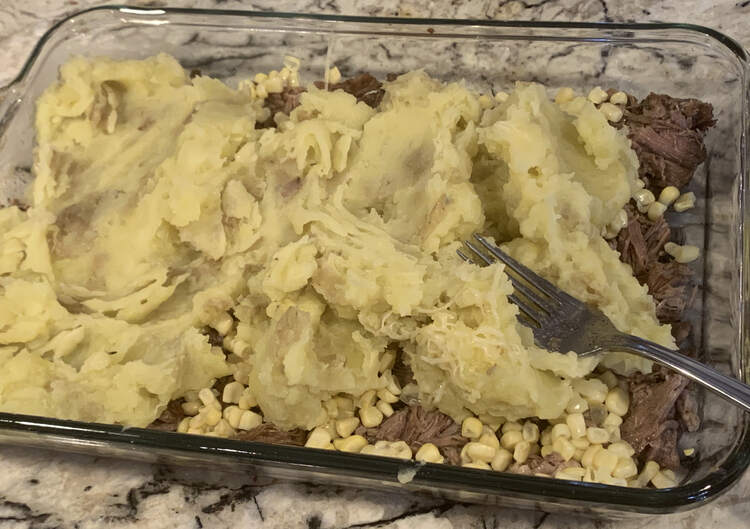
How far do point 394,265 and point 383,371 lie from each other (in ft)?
1.13

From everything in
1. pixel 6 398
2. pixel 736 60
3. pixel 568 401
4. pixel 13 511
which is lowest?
pixel 13 511

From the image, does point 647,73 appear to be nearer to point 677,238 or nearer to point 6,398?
point 677,238

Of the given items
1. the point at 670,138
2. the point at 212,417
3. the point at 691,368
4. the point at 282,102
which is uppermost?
the point at 282,102

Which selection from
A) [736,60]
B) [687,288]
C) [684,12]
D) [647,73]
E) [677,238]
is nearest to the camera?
[687,288]

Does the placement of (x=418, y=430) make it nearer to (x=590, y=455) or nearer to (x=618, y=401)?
(x=590, y=455)

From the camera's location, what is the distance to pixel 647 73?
267 centimetres

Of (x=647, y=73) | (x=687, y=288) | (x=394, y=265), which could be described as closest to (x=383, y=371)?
(x=394, y=265)

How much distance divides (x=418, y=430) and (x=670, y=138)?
4.46 ft

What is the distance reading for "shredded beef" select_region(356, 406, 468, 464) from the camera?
196 cm

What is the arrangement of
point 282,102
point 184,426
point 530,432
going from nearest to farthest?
point 530,432
point 184,426
point 282,102

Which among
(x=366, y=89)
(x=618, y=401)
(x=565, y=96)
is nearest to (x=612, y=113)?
(x=565, y=96)

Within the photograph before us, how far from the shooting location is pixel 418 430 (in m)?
2.00

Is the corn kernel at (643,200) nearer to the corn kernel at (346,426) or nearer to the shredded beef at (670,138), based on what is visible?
the shredded beef at (670,138)

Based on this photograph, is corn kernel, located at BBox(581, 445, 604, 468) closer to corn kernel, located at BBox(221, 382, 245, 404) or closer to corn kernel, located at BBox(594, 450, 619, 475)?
corn kernel, located at BBox(594, 450, 619, 475)
